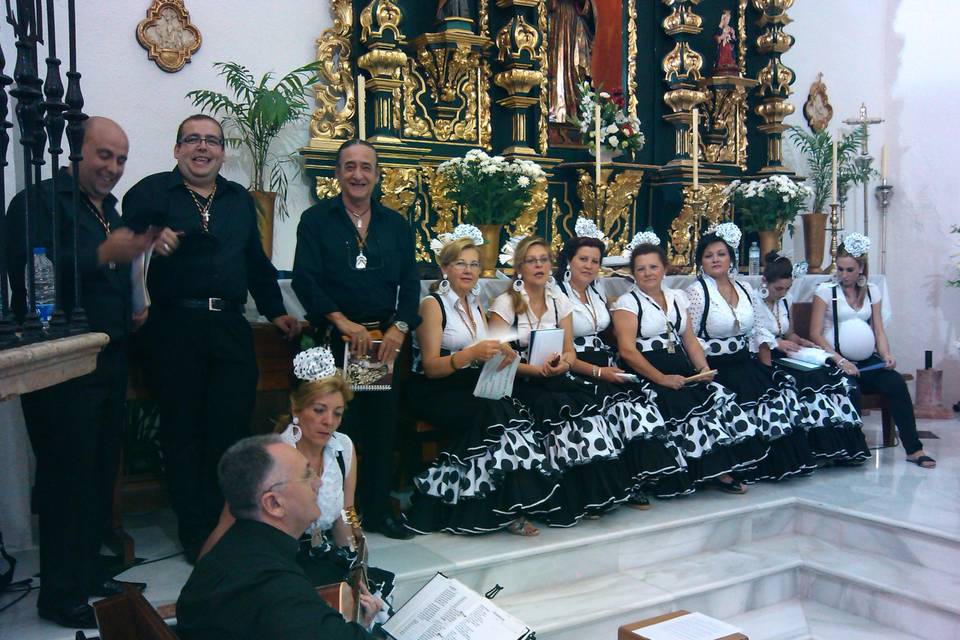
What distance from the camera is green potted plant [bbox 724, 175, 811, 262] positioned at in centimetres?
712

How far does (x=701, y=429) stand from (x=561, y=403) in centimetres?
102

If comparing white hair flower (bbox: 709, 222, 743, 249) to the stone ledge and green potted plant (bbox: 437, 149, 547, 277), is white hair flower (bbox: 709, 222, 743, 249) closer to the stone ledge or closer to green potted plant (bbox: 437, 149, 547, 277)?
green potted plant (bbox: 437, 149, 547, 277)

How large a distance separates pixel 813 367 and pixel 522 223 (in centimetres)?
216

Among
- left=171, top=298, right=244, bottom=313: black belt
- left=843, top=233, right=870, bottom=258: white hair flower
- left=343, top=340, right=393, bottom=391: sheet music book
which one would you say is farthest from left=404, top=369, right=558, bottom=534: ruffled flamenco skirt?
left=843, top=233, right=870, bottom=258: white hair flower

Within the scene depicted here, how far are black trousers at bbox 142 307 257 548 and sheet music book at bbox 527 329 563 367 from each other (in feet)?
4.74

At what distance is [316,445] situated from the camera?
3.43m

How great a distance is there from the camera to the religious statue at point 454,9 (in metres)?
5.89

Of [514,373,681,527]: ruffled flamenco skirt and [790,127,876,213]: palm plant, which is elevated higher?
[790,127,876,213]: palm plant

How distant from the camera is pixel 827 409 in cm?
557

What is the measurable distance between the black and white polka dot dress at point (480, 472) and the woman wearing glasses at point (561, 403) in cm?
11

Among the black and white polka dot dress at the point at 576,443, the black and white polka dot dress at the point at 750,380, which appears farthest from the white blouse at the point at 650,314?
the black and white polka dot dress at the point at 576,443

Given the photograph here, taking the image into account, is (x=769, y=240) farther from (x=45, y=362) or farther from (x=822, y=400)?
(x=45, y=362)

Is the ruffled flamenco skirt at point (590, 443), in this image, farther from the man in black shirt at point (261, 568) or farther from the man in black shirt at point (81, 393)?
the man in black shirt at point (261, 568)

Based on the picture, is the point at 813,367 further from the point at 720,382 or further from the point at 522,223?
the point at 522,223
